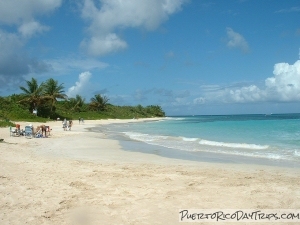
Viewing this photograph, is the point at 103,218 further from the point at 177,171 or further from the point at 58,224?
the point at 177,171

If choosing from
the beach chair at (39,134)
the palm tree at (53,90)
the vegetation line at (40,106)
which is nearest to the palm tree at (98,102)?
the vegetation line at (40,106)

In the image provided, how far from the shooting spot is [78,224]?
502 centimetres

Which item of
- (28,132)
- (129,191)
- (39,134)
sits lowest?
(129,191)

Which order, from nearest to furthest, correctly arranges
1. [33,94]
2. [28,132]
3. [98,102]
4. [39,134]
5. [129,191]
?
[129,191], [28,132], [39,134], [33,94], [98,102]

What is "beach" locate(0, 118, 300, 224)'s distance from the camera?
5.45m

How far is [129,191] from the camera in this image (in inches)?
272

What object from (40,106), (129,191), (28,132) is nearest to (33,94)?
(40,106)

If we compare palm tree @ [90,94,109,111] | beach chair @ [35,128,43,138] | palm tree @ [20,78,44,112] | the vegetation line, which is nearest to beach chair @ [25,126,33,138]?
beach chair @ [35,128,43,138]

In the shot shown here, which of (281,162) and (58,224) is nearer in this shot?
(58,224)

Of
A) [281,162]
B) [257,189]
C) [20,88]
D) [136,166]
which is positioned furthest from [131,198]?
[20,88]

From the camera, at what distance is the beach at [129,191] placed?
5.45 metres

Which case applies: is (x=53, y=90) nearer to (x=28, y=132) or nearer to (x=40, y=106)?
(x=40, y=106)

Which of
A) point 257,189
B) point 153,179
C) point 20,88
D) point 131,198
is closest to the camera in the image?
point 131,198

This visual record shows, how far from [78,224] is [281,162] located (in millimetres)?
9725
